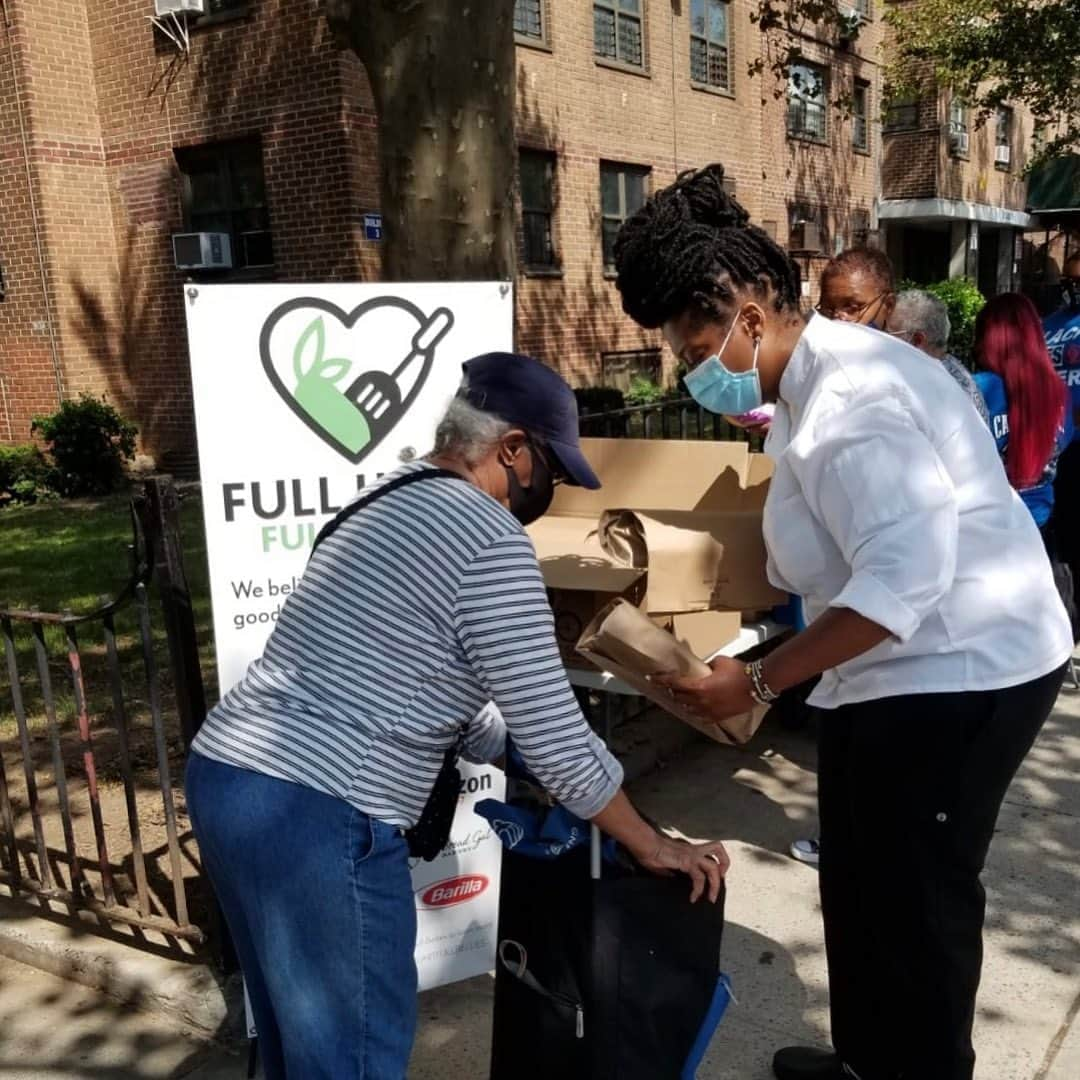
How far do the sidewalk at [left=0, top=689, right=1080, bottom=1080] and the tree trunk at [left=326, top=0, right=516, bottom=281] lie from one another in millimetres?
2167

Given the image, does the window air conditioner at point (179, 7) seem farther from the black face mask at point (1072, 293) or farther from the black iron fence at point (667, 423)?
the black face mask at point (1072, 293)

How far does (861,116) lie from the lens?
2134 cm

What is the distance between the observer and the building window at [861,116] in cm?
2116

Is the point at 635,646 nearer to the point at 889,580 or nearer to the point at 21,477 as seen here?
the point at 889,580

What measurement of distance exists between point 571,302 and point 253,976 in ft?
42.4

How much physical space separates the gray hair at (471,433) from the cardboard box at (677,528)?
86cm

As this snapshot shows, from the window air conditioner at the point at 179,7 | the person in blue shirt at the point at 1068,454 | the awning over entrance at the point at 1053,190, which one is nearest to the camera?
the person in blue shirt at the point at 1068,454

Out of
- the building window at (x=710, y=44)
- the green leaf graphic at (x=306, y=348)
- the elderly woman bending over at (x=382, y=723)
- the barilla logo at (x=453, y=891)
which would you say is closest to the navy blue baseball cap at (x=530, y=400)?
the elderly woman bending over at (x=382, y=723)

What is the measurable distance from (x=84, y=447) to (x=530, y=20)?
7.24 meters

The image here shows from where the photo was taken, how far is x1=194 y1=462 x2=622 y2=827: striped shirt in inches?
68.5

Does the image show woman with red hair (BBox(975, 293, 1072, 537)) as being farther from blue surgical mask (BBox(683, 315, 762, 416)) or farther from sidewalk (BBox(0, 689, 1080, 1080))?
blue surgical mask (BBox(683, 315, 762, 416))

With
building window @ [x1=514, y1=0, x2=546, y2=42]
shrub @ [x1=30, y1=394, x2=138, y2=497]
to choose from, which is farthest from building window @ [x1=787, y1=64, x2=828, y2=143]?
shrub @ [x1=30, y1=394, x2=138, y2=497]

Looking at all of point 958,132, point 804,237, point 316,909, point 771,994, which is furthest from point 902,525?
point 958,132

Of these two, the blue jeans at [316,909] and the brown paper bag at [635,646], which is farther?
the brown paper bag at [635,646]
